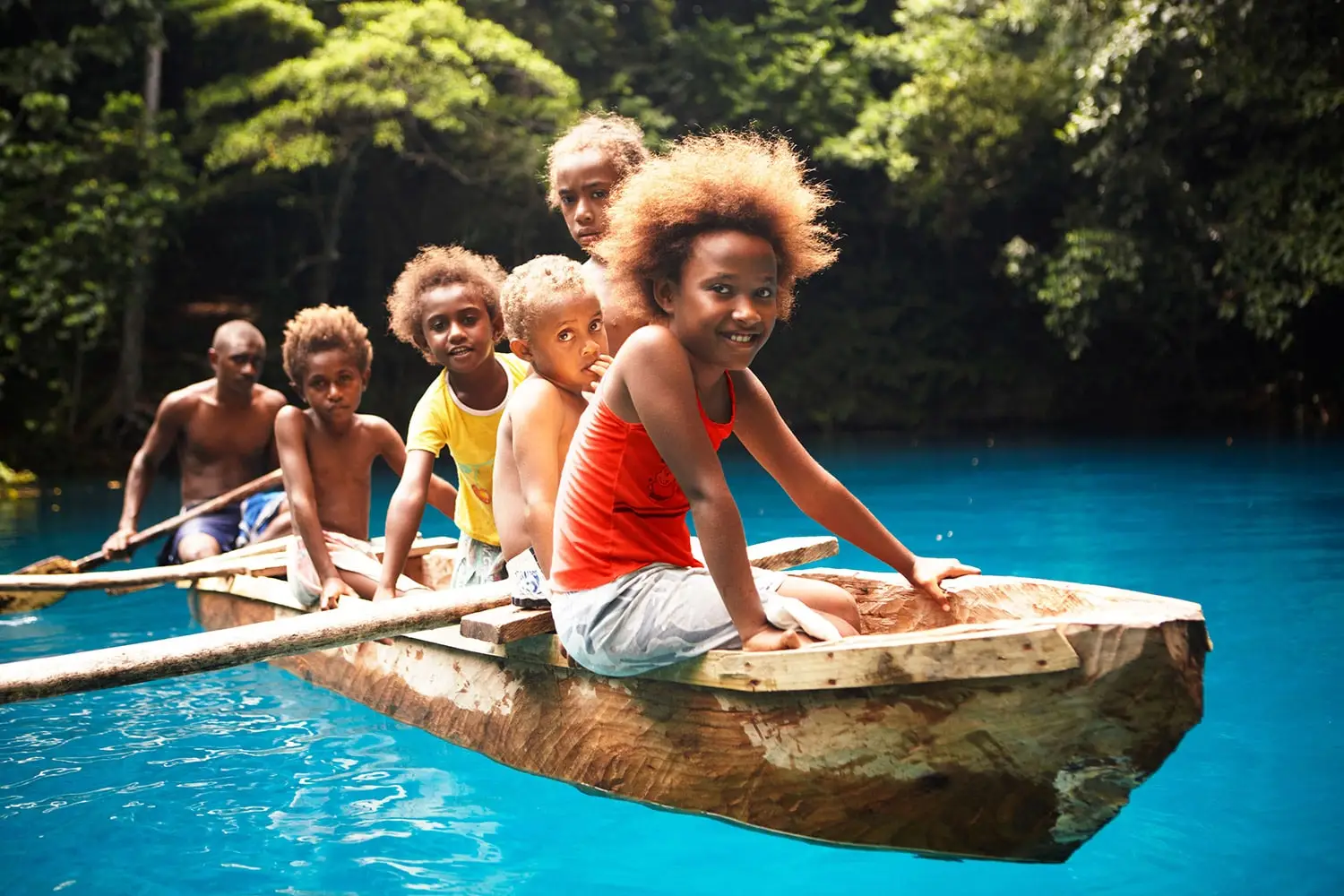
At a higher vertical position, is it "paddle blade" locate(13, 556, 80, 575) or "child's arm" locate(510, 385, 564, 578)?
"child's arm" locate(510, 385, 564, 578)

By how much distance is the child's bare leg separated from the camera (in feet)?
9.60

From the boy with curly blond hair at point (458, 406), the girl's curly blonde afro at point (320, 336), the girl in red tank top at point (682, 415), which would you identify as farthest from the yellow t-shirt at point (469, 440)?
the girl in red tank top at point (682, 415)

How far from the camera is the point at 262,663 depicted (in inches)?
189

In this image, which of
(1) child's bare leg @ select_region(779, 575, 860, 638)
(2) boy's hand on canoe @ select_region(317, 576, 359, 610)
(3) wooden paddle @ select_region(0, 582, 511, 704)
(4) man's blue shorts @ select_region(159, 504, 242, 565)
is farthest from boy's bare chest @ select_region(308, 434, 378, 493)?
(1) child's bare leg @ select_region(779, 575, 860, 638)

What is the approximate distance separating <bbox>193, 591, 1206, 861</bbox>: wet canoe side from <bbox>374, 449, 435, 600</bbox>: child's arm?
0.89 metres

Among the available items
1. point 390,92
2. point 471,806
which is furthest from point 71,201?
point 471,806

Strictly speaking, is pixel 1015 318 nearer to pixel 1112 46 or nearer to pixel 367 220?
pixel 1112 46

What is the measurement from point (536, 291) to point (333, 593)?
4.36 feet

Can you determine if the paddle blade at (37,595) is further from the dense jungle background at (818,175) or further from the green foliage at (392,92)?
the green foliage at (392,92)

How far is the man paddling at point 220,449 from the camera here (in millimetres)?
5637

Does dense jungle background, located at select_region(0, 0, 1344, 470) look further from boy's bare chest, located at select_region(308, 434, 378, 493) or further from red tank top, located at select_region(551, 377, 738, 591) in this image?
red tank top, located at select_region(551, 377, 738, 591)

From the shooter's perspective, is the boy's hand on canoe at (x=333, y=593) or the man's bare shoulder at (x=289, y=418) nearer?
the boy's hand on canoe at (x=333, y=593)

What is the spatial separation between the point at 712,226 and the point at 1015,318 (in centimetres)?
1487

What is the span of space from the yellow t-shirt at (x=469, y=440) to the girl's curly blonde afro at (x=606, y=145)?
0.73 metres
